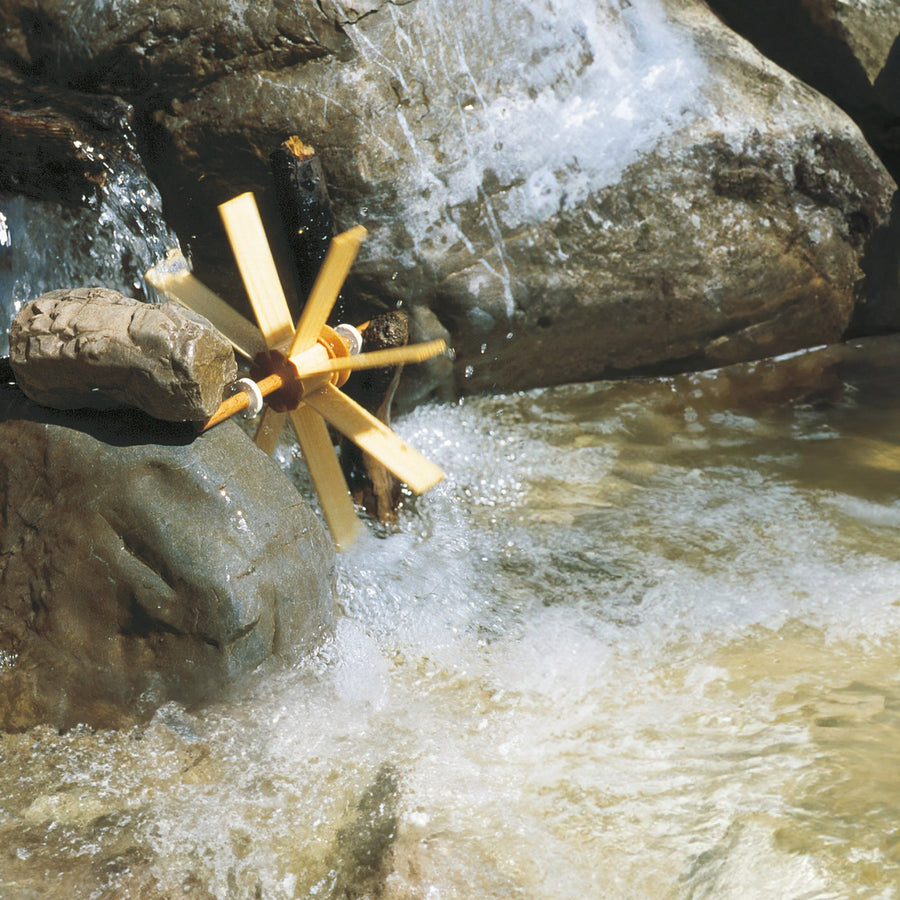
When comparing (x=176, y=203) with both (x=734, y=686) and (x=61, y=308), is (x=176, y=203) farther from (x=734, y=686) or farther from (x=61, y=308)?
(x=734, y=686)

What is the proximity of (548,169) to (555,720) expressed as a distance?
2918 millimetres

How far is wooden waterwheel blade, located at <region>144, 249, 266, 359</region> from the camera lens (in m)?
3.41

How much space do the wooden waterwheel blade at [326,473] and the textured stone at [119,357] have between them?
0.50m

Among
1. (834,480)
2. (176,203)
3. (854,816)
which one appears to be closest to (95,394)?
(176,203)

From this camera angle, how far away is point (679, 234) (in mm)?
5039

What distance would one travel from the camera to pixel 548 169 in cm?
477

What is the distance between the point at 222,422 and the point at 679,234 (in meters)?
2.99

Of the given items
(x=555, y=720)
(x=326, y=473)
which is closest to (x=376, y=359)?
(x=326, y=473)

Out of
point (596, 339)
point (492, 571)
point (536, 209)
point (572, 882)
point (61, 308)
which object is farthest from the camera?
point (596, 339)

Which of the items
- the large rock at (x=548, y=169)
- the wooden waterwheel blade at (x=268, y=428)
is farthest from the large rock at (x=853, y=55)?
the wooden waterwheel blade at (x=268, y=428)

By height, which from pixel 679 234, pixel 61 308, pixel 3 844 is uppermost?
pixel 61 308

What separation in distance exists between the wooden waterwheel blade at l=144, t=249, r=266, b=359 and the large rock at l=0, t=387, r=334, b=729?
559 millimetres

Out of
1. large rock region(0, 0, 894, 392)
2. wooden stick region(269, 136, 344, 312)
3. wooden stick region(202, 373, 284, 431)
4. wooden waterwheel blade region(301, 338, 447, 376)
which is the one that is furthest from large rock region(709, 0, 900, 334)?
wooden stick region(202, 373, 284, 431)

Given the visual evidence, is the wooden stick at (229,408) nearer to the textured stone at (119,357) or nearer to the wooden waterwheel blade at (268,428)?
the textured stone at (119,357)
